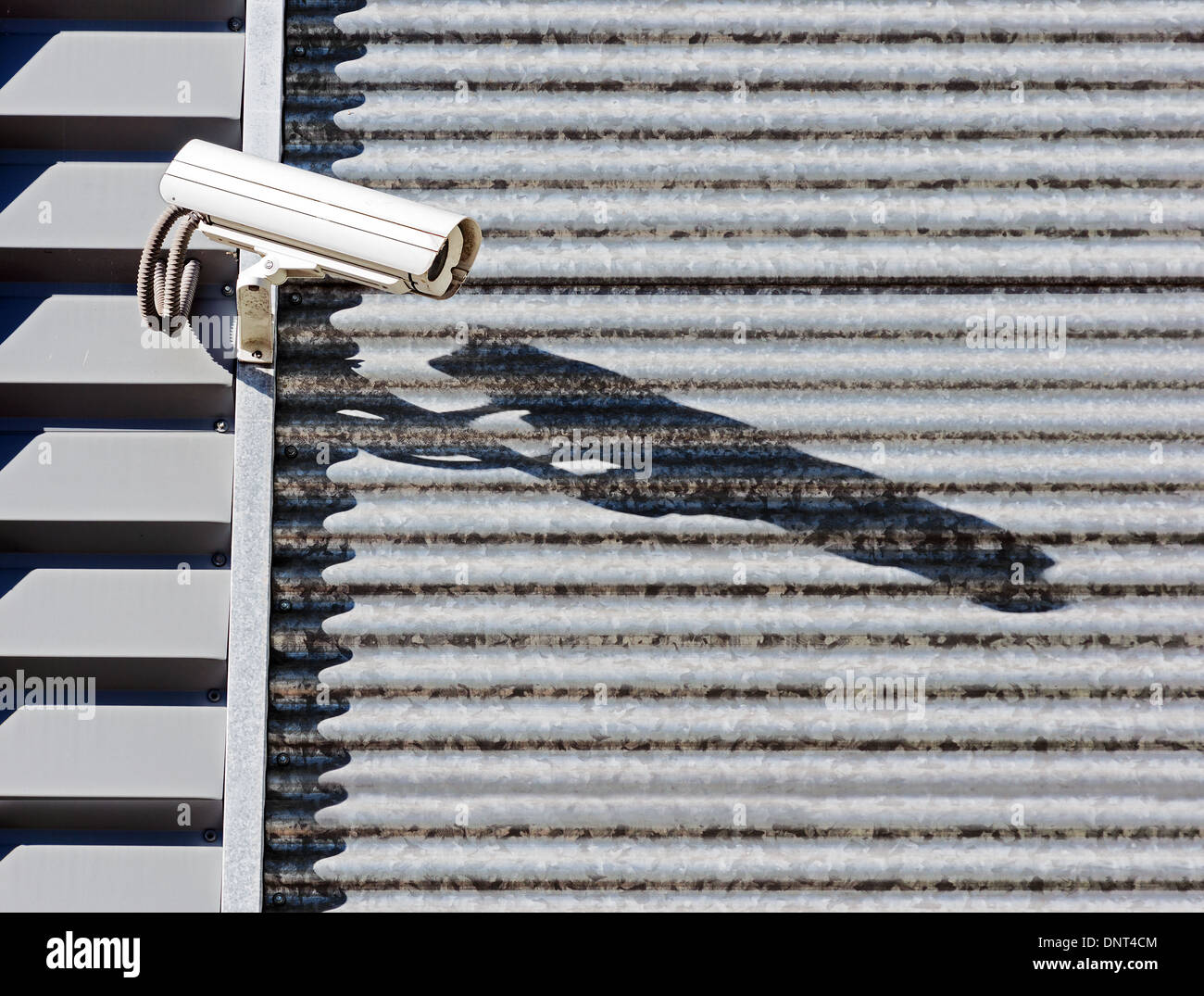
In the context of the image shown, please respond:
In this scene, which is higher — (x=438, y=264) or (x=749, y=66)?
(x=749, y=66)

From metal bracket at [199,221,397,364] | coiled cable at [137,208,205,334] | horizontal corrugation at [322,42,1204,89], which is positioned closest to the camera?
metal bracket at [199,221,397,364]

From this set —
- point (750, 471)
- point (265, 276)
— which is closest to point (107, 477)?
point (265, 276)

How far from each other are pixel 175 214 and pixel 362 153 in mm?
717

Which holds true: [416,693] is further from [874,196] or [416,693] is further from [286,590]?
[874,196]

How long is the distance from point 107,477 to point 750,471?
2340 millimetres

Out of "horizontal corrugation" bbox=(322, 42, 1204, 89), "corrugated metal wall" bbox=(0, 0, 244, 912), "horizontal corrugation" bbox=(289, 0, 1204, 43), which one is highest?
"horizontal corrugation" bbox=(289, 0, 1204, 43)

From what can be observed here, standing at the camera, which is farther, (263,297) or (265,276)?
(263,297)

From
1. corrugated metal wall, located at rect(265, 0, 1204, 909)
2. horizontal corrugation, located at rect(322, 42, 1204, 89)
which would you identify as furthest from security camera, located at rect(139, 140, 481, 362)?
horizontal corrugation, located at rect(322, 42, 1204, 89)

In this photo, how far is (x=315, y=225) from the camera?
130 inches

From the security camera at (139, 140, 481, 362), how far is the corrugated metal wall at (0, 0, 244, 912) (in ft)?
1.71

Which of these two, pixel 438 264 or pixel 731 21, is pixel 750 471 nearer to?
pixel 438 264

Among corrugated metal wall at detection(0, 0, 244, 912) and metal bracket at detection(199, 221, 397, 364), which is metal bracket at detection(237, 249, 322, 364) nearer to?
metal bracket at detection(199, 221, 397, 364)

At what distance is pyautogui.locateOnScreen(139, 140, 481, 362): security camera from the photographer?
324 centimetres

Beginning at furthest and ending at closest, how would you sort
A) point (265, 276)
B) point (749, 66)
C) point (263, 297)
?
point (749, 66), point (263, 297), point (265, 276)
